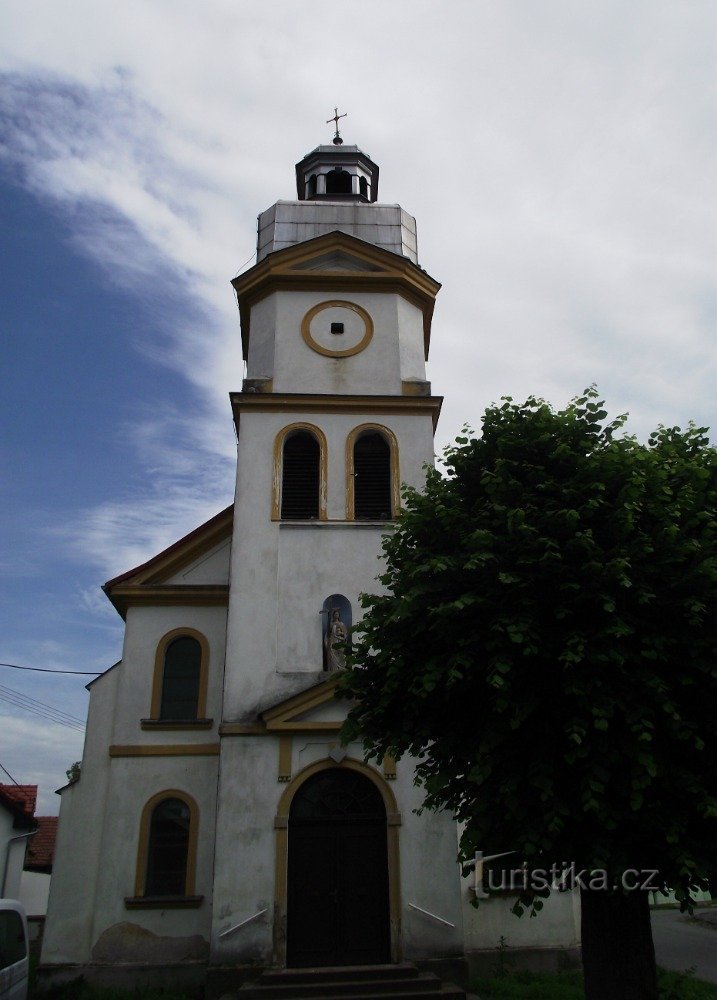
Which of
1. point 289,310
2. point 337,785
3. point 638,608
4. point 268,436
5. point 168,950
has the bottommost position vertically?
point 168,950

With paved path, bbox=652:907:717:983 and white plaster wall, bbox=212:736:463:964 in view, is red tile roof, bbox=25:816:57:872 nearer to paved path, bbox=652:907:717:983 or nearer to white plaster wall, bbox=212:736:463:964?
white plaster wall, bbox=212:736:463:964

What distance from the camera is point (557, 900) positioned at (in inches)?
585

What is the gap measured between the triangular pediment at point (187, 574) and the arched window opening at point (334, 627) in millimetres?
2606

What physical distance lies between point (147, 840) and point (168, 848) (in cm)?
40

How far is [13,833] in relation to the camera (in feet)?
76.0

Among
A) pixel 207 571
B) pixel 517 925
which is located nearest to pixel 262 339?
pixel 207 571

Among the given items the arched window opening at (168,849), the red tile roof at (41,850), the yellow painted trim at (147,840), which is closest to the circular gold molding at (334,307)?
the yellow painted trim at (147,840)

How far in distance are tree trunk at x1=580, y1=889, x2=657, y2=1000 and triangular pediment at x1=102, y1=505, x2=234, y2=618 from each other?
9732 millimetres

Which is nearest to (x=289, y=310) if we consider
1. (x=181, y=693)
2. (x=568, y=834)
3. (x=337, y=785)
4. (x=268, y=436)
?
(x=268, y=436)

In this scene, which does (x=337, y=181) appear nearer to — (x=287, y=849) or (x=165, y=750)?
(x=165, y=750)

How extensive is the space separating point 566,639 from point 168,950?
9.84m

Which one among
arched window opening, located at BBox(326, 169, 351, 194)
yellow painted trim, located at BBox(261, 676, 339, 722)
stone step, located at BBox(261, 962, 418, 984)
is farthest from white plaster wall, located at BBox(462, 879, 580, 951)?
arched window opening, located at BBox(326, 169, 351, 194)

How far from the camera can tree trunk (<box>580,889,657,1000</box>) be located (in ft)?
28.6

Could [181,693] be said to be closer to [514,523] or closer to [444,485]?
[444,485]
